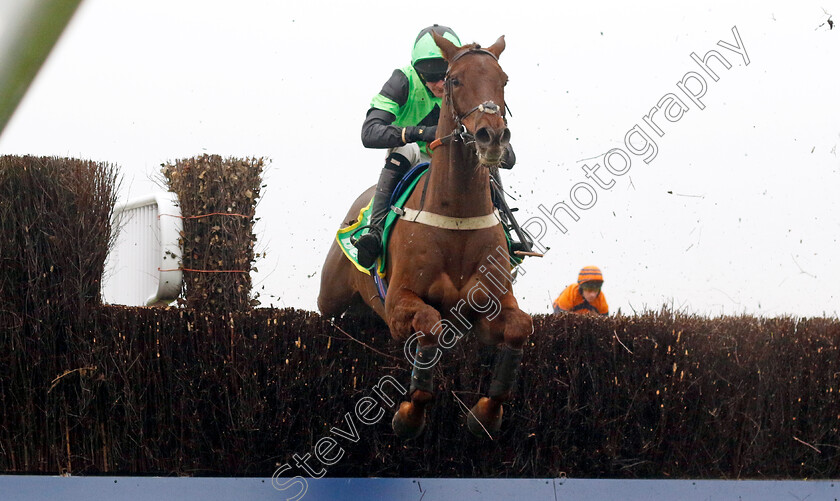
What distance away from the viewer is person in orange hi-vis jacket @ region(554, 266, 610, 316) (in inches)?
299

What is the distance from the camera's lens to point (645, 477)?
5848 mm

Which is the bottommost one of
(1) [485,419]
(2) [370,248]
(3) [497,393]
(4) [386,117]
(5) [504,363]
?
(1) [485,419]

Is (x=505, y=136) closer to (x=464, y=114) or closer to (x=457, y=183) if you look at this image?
(x=464, y=114)

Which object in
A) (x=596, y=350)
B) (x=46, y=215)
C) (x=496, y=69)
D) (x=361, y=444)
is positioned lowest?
(x=361, y=444)

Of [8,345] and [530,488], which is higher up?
[8,345]

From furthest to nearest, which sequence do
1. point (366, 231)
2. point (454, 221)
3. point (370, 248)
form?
point (366, 231) → point (370, 248) → point (454, 221)

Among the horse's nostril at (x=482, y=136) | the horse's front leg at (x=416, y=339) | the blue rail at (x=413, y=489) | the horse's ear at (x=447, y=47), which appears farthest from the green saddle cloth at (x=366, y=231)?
the blue rail at (x=413, y=489)

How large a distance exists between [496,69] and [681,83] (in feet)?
7.94

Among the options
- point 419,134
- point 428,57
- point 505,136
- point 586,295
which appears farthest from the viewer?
point 586,295

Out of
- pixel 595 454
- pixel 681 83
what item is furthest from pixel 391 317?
pixel 681 83

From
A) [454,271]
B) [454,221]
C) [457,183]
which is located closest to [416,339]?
[454,271]

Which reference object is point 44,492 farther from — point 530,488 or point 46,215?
point 530,488

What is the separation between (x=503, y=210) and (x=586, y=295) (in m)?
3.09

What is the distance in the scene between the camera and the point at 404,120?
17.4 ft
